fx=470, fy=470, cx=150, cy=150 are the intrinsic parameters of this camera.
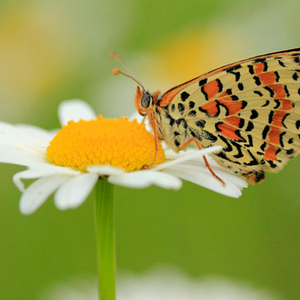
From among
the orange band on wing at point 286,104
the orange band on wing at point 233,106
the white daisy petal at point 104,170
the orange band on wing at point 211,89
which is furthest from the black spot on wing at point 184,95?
the white daisy petal at point 104,170

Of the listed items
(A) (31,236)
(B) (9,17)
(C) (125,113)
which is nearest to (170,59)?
(C) (125,113)

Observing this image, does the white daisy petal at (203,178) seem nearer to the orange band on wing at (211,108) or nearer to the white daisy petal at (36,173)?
the orange band on wing at (211,108)

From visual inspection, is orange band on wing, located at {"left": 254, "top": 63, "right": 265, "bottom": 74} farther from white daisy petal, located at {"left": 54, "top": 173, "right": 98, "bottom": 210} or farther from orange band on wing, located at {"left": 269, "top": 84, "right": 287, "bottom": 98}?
white daisy petal, located at {"left": 54, "top": 173, "right": 98, "bottom": 210}

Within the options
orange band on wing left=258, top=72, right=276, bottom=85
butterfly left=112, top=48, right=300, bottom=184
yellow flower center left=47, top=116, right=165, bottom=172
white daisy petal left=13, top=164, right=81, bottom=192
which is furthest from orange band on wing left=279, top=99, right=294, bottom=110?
white daisy petal left=13, top=164, right=81, bottom=192

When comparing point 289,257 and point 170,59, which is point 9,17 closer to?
point 170,59

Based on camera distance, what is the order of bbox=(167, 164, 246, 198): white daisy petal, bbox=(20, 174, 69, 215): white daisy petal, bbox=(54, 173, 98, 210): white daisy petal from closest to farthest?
bbox=(54, 173, 98, 210): white daisy petal, bbox=(20, 174, 69, 215): white daisy petal, bbox=(167, 164, 246, 198): white daisy petal

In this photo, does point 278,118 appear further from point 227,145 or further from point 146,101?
point 146,101

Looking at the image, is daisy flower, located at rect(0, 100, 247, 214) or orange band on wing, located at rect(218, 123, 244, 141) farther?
orange band on wing, located at rect(218, 123, 244, 141)

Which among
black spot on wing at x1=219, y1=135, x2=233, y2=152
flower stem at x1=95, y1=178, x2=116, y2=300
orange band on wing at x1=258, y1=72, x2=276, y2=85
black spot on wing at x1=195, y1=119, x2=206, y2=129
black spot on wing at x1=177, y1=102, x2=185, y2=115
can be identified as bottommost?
flower stem at x1=95, y1=178, x2=116, y2=300
